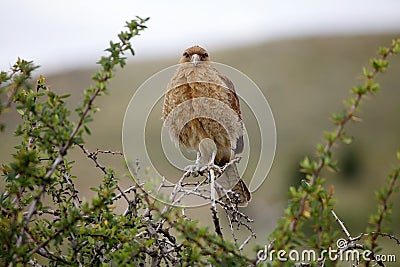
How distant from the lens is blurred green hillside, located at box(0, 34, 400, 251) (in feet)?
111

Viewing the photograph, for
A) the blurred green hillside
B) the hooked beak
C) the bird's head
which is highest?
the blurred green hillside

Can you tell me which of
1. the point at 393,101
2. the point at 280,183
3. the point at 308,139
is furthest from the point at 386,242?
the point at 393,101

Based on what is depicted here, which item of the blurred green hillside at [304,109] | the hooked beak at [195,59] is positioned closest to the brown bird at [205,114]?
the hooked beak at [195,59]

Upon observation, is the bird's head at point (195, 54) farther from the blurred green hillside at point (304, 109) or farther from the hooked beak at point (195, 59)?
the blurred green hillside at point (304, 109)

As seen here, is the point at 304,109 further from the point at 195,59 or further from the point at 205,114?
the point at 205,114

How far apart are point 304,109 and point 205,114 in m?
38.9

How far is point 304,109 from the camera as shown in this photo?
43.7m

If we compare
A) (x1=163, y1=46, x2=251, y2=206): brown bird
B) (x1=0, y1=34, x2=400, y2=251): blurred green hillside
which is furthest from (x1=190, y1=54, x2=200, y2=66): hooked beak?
(x1=0, y1=34, x2=400, y2=251): blurred green hillside

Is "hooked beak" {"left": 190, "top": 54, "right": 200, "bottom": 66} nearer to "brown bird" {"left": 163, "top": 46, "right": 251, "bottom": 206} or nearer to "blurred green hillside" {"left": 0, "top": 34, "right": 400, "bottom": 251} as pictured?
"brown bird" {"left": 163, "top": 46, "right": 251, "bottom": 206}

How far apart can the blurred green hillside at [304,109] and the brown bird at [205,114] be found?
20.4 m

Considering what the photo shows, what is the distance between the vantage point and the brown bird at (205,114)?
5480mm

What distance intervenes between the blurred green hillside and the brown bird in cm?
2036

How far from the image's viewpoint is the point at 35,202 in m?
2.31

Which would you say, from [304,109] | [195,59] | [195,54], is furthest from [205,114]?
[304,109]
